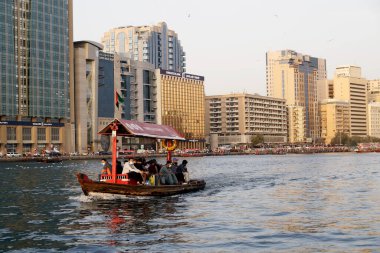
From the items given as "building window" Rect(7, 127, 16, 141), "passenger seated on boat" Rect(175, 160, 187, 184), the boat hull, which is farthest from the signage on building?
the boat hull

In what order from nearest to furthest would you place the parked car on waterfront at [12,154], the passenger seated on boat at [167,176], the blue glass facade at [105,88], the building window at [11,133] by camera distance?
the passenger seated on boat at [167,176], the parked car on waterfront at [12,154], the building window at [11,133], the blue glass facade at [105,88]

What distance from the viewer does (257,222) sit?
86.7 ft

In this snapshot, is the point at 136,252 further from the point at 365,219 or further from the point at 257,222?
the point at 365,219

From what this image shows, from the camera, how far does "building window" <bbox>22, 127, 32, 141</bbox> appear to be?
150 metres

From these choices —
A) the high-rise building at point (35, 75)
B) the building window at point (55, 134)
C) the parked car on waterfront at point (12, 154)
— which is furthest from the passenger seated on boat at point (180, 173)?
the building window at point (55, 134)

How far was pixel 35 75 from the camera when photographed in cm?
15062

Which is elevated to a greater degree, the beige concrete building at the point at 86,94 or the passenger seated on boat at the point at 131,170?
the beige concrete building at the point at 86,94

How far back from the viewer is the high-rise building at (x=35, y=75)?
144 meters

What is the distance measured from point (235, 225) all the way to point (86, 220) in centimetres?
717

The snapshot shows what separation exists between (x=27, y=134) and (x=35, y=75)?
50.1 ft

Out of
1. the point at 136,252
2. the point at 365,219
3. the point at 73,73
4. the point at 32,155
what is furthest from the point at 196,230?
the point at 73,73

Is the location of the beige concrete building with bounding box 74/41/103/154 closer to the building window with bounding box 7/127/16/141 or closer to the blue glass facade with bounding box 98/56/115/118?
the blue glass facade with bounding box 98/56/115/118

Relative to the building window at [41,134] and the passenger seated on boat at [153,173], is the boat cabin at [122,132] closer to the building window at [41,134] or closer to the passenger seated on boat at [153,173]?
the passenger seated on boat at [153,173]

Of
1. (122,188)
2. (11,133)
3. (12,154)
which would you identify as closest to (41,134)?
(11,133)
